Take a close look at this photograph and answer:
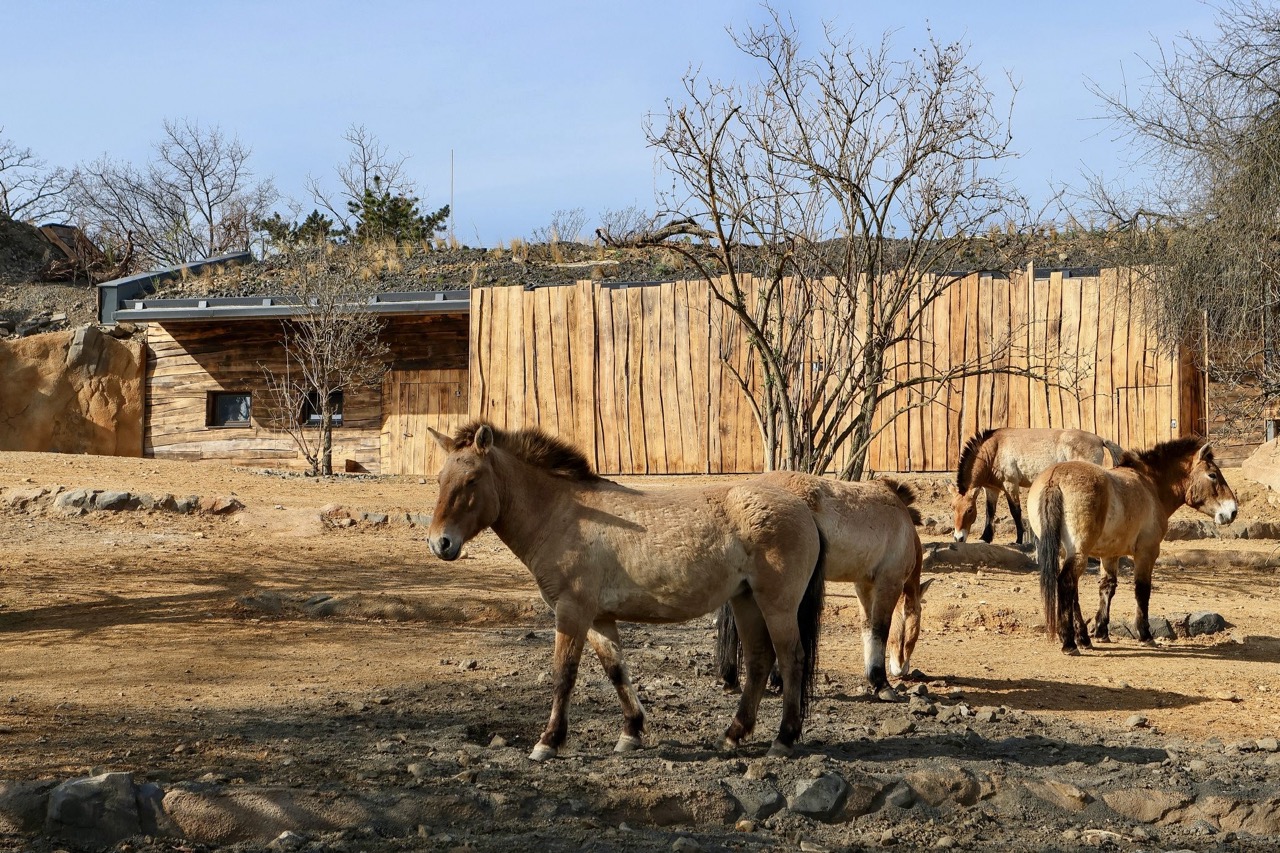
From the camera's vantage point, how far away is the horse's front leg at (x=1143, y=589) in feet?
35.5

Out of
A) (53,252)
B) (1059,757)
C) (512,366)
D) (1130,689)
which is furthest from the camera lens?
(53,252)

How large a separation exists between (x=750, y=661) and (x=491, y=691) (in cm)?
208

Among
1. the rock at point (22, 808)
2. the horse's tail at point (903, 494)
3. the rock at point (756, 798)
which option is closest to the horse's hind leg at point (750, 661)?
the rock at point (756, 798)

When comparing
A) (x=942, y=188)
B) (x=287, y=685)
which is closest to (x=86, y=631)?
(x=287, y=685)

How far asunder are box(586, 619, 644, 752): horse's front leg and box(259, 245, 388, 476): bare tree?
1572 centimetres

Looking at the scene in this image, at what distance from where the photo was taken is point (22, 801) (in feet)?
16.1

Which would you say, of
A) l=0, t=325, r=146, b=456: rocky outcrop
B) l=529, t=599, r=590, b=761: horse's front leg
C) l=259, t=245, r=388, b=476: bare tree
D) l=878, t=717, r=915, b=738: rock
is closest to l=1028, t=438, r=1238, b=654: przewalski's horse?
l=878, t=717, r=915, b=738: rock

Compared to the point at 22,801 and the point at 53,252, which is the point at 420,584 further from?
the point at 53,252

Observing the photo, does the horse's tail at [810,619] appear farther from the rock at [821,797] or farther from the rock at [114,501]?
the rock at [114,501]

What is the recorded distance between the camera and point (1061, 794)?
5.69m

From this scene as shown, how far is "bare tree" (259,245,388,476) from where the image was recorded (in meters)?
21.8

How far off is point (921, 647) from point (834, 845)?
555 cm

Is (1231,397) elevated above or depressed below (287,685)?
above

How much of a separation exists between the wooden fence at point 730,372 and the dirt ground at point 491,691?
4426mm
